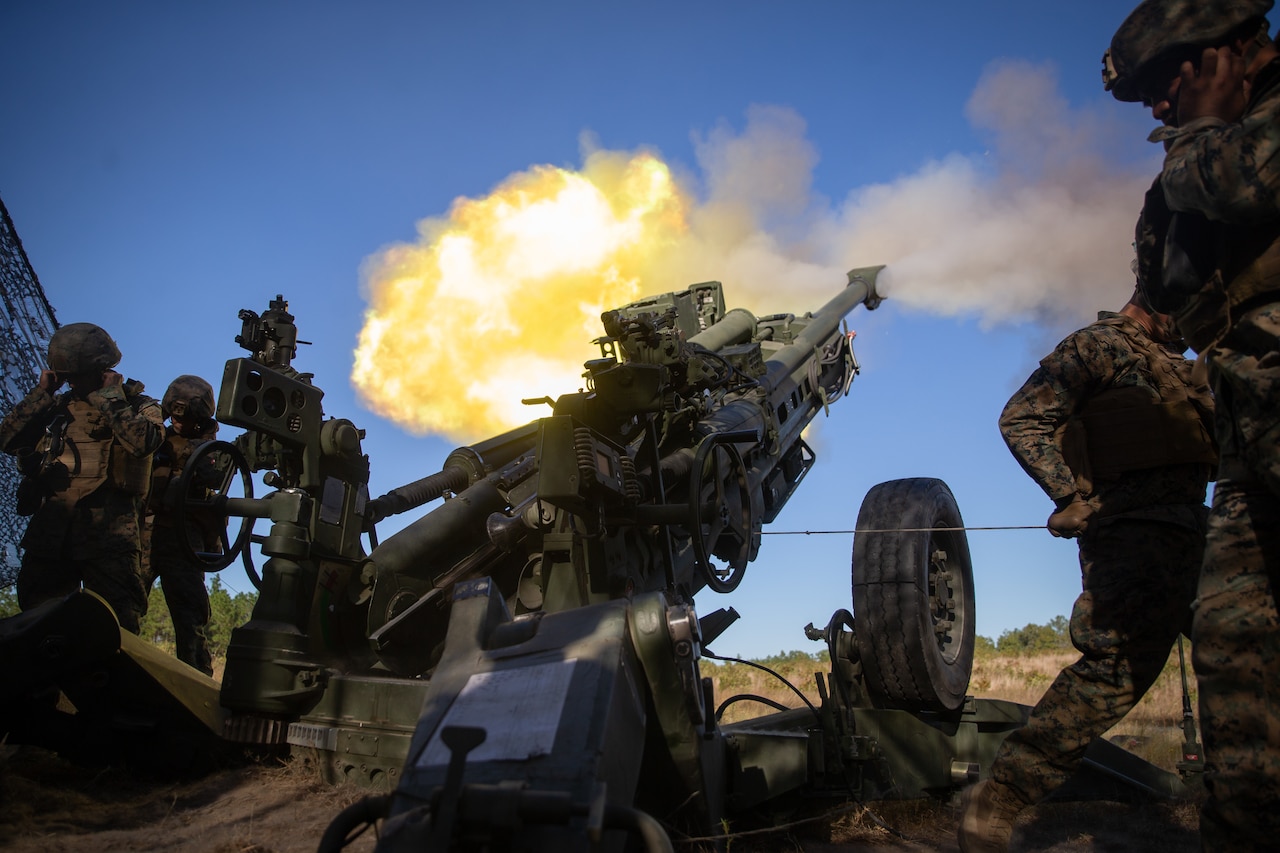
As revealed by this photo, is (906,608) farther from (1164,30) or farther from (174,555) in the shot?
(174,555)

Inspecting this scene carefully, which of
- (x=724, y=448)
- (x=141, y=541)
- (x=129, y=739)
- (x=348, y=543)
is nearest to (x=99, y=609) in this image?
(x=129, y=739)

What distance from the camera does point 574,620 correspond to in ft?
10.2

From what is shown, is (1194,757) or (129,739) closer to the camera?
(129,739)

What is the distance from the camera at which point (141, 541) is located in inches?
253

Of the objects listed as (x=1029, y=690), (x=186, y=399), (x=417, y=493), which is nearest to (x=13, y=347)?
(x=186, y=399)

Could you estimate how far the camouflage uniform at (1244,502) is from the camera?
7.66ft

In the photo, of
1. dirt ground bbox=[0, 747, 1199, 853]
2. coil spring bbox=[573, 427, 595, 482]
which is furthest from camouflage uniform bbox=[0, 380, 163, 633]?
coil spring bbox=[573, 427, 595, 482]

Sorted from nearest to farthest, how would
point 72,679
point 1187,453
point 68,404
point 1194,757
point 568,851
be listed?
point 568,851, point 1187,453, point 72,679, point 1194,757, point 68,404

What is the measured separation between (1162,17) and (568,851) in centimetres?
283

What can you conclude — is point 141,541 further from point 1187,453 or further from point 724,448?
point 1187,453

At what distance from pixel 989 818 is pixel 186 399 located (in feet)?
18.6

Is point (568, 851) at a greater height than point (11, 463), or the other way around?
point (11, 463)

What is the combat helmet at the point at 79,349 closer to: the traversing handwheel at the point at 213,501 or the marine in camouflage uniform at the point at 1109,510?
the traversing handwheel at the point at 213,501

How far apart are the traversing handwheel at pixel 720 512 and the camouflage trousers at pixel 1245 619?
243 centimetres
